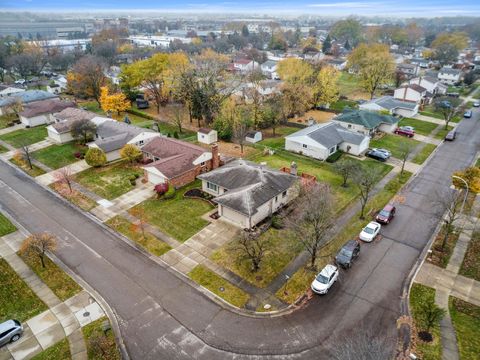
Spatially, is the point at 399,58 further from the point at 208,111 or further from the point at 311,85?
the point at 208,111

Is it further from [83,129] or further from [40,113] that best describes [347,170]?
[40,113]

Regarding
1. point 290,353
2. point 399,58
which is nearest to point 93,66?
point 290,353

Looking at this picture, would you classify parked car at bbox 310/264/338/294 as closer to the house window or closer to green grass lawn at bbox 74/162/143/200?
the house window

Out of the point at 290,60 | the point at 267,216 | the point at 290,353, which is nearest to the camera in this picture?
the point at 290,353

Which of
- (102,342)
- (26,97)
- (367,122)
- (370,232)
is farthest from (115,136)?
(367,122)

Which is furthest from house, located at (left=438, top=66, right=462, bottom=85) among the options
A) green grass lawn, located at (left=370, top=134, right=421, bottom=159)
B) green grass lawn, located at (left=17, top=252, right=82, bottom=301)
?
green grass lawn, located at (left=17, top=252, right=82, bottom=301)
